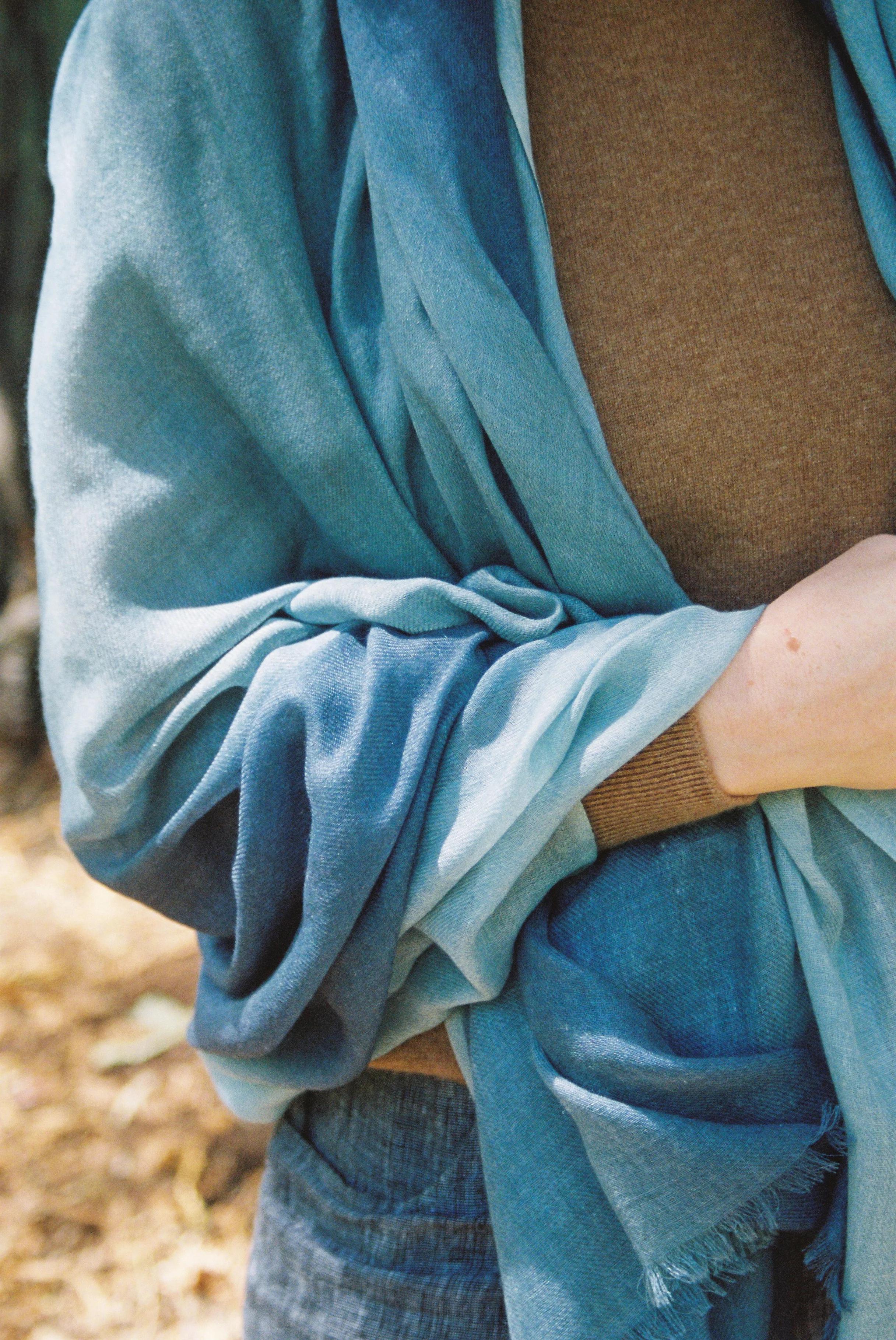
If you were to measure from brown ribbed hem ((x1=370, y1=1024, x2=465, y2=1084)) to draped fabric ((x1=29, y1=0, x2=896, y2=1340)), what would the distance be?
0.03m

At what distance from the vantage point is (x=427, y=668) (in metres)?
0.79

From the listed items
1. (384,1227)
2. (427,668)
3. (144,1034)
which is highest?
(427,668)

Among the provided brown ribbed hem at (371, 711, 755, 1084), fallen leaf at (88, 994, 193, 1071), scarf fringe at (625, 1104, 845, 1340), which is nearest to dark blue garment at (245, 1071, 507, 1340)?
scarf fringe at (625, 1104, 845, 1340)

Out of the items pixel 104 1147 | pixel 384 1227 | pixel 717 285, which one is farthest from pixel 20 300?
pixel 384 1227

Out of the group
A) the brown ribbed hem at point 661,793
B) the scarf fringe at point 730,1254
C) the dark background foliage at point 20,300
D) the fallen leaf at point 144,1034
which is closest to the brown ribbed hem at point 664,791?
the brown ribbed hem at point 661,793

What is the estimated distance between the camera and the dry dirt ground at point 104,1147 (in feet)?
6.07

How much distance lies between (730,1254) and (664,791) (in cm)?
30

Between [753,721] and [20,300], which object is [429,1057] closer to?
[753,721]

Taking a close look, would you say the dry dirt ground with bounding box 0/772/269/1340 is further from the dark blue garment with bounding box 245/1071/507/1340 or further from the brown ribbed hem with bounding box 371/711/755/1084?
the brown ribbed hem with bounding box 371/711/755/1084

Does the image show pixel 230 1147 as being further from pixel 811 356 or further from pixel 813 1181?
pixel 811 356

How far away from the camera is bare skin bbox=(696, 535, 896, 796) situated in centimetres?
72

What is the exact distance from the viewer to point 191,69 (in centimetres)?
83

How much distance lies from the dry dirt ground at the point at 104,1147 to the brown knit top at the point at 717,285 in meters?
1.52

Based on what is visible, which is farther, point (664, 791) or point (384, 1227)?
point (384, 1227)
